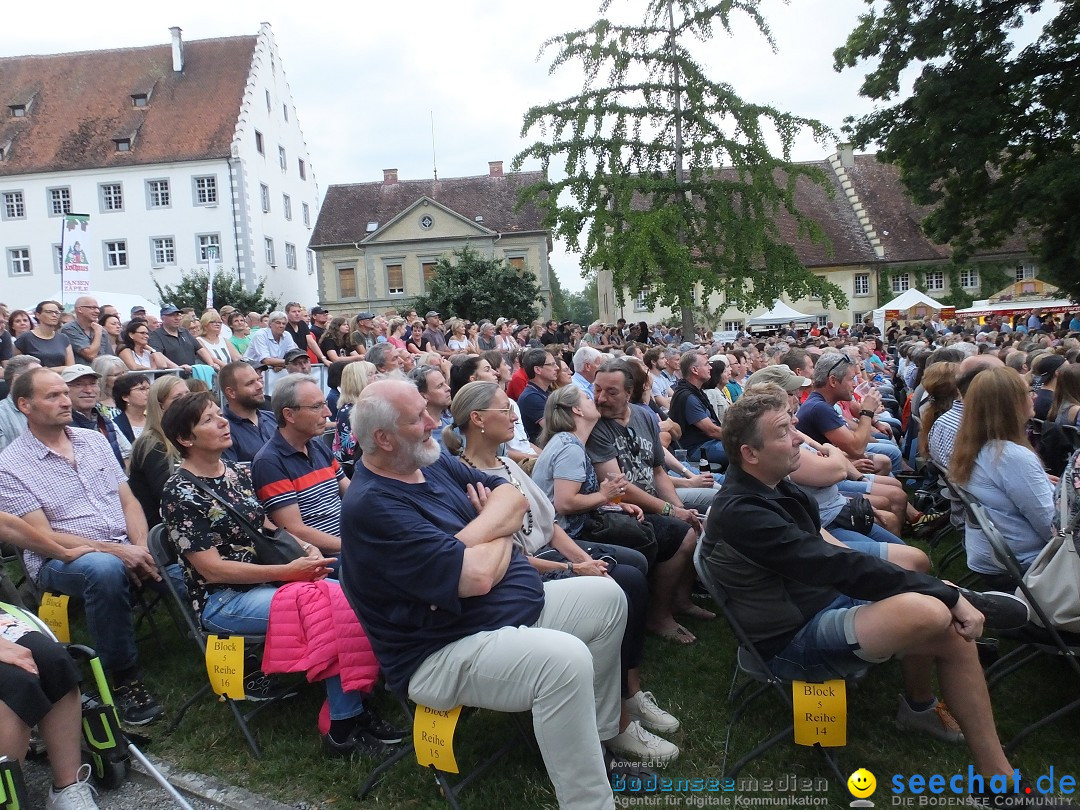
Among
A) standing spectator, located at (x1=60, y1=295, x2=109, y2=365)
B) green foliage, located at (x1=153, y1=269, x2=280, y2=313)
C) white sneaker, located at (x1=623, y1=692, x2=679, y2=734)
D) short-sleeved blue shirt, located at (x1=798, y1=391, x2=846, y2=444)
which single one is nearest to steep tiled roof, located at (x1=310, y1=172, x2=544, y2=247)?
green foliage, located at (x1=153, y1=269, x2=280, y2=313)

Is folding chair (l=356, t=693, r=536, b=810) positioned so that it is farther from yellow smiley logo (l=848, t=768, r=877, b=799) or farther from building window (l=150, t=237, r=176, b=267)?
building window (l=150, t=237, r=176, b=267)

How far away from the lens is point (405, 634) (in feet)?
9.67

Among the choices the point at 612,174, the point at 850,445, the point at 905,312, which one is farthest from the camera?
the point at 905,312

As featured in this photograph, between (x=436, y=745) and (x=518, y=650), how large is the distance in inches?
19.7

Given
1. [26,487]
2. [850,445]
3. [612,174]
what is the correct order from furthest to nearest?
[612,174] < [850,445] < [26,487]

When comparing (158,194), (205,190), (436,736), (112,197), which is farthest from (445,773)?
(112,197)

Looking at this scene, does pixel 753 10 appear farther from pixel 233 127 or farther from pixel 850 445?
pixel 233 127

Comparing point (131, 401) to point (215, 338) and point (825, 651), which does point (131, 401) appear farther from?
point (215, 338)

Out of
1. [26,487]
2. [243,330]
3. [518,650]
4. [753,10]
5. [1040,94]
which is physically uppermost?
[753,10]

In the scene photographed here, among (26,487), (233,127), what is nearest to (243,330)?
(26,487)

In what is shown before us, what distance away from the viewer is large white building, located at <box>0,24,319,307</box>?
38.0m

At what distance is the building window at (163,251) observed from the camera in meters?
38.6

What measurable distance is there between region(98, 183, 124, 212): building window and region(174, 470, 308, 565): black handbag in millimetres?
40589

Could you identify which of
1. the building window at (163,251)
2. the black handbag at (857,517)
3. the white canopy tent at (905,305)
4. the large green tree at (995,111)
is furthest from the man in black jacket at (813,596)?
the building window at (163,251)
